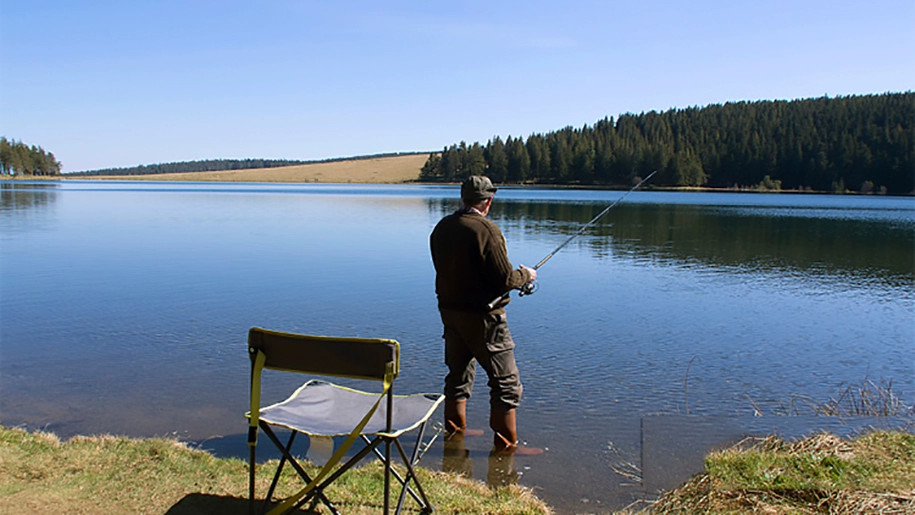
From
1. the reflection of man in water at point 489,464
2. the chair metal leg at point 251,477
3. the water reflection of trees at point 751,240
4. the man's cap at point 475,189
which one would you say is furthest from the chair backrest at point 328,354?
the water reflection of trees at point 751,240

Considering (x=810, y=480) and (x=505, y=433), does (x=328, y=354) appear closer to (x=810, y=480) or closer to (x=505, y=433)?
(x=505, y=433)

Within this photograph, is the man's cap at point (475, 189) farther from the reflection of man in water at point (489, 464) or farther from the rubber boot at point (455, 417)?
the reflection of man in water at point (489, 464)

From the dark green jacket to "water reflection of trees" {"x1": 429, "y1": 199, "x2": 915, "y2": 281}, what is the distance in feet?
53.1

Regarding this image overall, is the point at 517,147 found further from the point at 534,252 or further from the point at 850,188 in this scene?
the point at 534,252

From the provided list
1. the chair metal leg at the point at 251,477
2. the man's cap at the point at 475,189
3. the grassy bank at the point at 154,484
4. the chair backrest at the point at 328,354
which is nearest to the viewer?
the chair backrest at the point at 328,354

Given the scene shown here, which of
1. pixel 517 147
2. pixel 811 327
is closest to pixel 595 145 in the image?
pixel 517 147

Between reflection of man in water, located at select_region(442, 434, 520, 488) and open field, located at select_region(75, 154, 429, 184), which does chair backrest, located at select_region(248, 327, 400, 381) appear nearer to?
reflection of man in water, located at select_region(442, 434, 520, 488)

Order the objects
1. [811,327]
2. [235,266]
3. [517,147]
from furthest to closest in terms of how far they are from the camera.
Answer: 1. [517,147]
2. [235,266]
3. [811,327]

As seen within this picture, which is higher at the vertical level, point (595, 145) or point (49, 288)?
point (595, 145)

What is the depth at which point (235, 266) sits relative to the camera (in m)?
17.8

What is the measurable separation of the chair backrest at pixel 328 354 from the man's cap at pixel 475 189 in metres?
2.22

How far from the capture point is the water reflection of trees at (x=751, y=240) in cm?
2116

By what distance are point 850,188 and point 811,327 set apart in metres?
105

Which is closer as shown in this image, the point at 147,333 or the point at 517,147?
the point at 147,333
